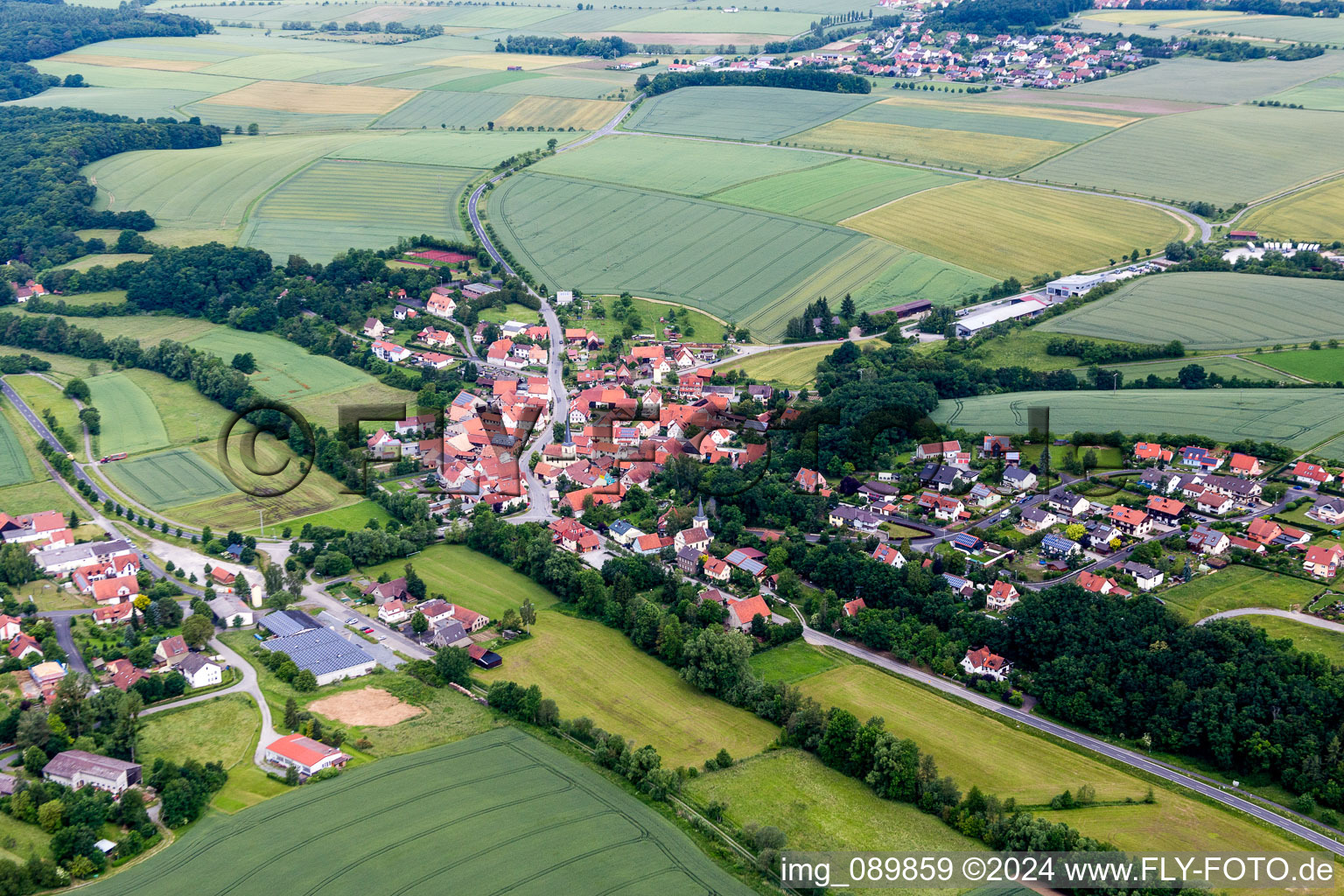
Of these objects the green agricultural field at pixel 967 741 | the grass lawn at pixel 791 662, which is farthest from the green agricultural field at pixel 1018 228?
the green agricultural field at pixel 967 741

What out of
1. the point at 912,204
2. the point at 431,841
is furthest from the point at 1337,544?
the point at 912,204

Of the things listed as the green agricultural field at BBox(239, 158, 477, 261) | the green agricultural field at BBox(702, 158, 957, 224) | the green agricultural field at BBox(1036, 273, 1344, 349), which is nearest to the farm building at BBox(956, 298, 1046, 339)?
the green agricultural field at BBox(1036, 273, 1344, 349)

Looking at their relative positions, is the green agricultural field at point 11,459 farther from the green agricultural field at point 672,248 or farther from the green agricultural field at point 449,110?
the green agricultural field at point 449,110

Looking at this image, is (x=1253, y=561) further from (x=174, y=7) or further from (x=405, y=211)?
(x=174, y=7)

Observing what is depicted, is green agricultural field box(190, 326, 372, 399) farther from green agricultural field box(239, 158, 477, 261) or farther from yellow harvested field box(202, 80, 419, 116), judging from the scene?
yellow harvested field box(202, 80, 419, 116)

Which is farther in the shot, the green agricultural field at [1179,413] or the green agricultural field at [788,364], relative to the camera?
the green agricultural field at [788,364]

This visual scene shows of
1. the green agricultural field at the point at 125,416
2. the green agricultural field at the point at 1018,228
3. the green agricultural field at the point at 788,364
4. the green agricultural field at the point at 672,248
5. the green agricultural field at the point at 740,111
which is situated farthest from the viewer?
the green agricultural field at the point at 740,111
